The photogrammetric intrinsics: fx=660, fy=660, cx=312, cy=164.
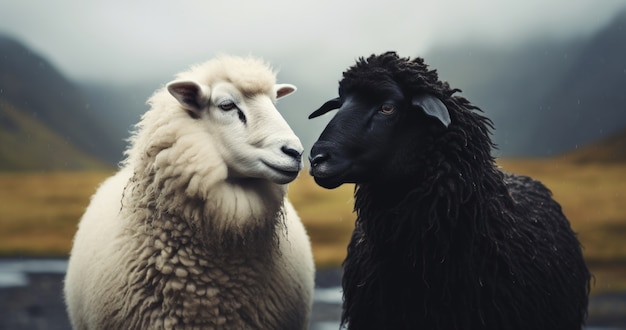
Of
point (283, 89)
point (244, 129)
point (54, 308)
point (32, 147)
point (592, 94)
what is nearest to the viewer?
point (244, 129)

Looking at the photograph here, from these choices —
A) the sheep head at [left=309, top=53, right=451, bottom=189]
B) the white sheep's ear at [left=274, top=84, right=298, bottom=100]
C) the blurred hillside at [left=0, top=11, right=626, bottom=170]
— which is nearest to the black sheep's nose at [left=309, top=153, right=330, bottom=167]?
the sheep head at [left=309, top=53, right=451, bottom=189]

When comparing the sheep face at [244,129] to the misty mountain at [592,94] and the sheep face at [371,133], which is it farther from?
the misty mountain at [592,94]

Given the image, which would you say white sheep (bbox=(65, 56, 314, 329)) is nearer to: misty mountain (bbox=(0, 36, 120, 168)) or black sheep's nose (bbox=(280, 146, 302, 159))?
black sheep's nose (bbox=(280, 146, 302, 159))

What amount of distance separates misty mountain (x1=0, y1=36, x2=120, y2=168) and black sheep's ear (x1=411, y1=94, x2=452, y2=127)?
613 cm

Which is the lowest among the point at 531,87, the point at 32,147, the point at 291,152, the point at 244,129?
the point at 291,152

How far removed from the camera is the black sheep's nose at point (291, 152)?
11.6ft

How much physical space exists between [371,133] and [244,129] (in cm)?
81

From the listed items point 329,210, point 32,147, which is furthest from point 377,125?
point 32,147

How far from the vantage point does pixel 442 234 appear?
10.7 ft

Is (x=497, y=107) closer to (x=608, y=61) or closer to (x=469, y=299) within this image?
(x=608, y=61)

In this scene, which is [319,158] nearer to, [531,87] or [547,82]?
[531,87]

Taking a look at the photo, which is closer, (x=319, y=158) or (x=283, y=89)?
(x=319, y=158)

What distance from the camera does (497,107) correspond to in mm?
8180

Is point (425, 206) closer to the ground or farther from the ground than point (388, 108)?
closer to the ground
